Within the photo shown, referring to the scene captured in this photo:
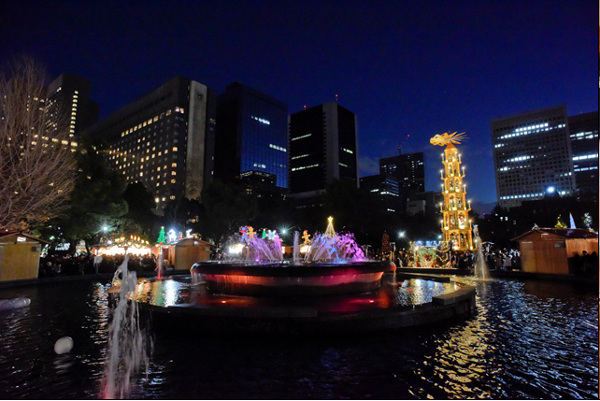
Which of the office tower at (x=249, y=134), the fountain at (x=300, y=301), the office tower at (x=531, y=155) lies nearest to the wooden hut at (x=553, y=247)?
the fountain at (x=300, y=301)

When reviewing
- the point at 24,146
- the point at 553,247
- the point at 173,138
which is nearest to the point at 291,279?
the point at 24,146

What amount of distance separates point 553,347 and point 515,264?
70.3 ft

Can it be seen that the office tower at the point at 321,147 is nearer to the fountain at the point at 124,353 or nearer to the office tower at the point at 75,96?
the office tower at the point at 75,96

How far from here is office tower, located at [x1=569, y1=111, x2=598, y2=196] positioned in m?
117

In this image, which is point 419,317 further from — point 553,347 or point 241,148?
point 241,148

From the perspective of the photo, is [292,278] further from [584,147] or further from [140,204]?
A: [584,147]

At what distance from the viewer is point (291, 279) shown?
11281 mm

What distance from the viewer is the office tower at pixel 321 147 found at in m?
140

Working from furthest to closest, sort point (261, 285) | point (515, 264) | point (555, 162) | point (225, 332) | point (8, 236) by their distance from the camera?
point (555, 162) < point (515, 264) < point (8, 236) < point (261, 285) < point (225, 332)

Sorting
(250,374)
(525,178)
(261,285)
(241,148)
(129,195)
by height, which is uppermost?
(241,148)

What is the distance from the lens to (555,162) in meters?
134

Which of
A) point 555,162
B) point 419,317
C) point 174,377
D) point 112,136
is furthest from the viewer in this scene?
point 112,136

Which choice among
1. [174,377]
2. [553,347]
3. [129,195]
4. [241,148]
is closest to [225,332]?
[174,377]

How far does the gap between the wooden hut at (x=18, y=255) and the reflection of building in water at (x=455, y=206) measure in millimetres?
39774
